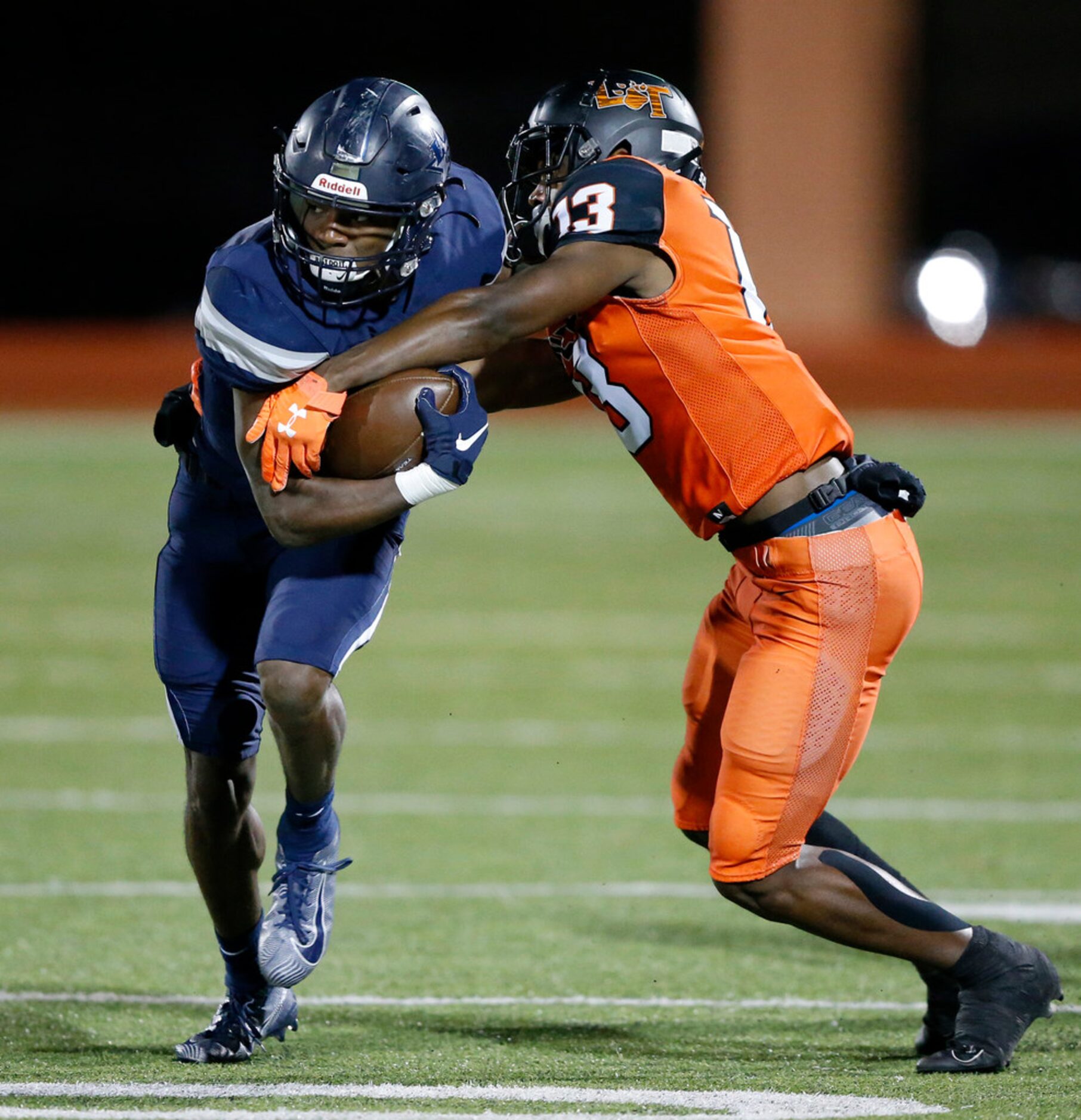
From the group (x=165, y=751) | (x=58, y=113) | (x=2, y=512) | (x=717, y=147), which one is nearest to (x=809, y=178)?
(x=717, y=147)

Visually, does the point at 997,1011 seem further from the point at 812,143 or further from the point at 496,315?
the point at 812,143

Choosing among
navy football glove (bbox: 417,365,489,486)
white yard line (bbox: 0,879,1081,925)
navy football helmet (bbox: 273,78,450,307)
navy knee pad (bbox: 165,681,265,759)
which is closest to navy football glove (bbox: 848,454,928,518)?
navy football glove (bbox: 417,365,489,486)

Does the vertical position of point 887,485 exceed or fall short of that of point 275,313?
it falls short

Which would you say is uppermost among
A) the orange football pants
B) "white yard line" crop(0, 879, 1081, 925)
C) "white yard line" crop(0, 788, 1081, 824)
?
the orange football pants

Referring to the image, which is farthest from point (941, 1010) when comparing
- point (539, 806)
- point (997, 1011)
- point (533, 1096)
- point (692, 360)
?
point (539, 806)

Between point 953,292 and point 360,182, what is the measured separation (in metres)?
18.3

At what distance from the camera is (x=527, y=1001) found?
156 inches

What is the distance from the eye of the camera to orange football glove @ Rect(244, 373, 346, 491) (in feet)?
10.2

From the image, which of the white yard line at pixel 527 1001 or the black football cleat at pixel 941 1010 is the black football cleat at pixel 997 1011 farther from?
the white yard line at pixel 527 1001

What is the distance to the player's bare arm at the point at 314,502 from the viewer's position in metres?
3.18

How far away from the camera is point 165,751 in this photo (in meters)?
6.75

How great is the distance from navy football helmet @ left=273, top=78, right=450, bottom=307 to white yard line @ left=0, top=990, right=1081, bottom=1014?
61.4 inches

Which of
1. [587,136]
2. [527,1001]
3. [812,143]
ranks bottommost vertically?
[527,1001]

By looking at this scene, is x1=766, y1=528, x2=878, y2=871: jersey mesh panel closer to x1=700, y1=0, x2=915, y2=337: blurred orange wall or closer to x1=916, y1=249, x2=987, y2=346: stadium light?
x1=700, y1=0, x2=915, y2=337: blurred orange wall
